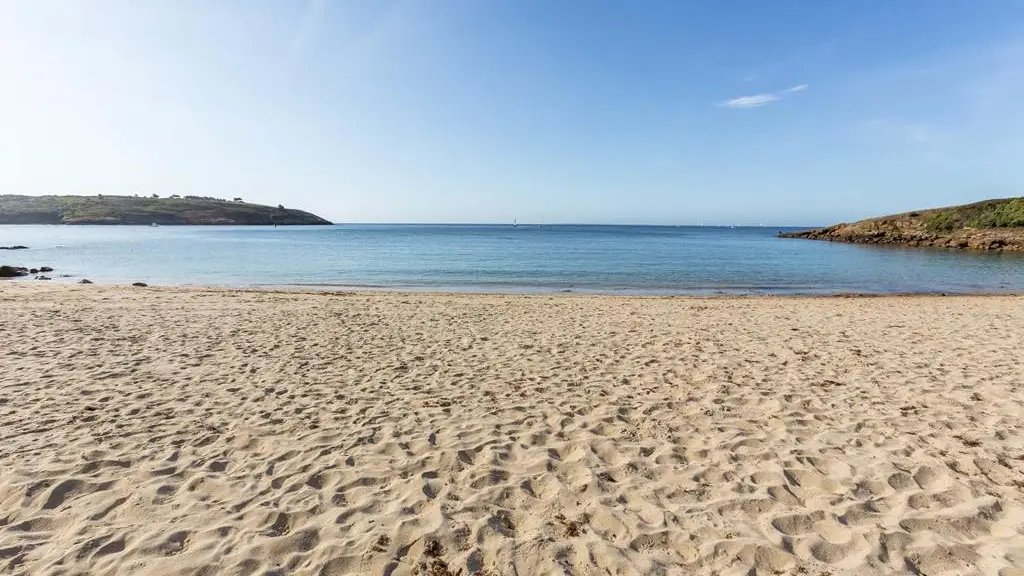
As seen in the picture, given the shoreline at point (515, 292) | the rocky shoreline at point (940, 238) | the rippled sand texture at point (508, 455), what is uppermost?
the rocky shoreline at point (940, 238)

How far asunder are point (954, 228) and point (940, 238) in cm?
537

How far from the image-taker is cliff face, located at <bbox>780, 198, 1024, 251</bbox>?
4975 centimetres

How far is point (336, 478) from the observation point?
15.3 feet

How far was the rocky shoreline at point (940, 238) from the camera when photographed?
48.1 meters

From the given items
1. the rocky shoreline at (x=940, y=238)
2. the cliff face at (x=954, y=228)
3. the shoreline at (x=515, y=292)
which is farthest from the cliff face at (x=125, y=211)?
the cliff face at (x=954, y=228)

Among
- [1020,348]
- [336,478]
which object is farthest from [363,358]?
[1020,348]

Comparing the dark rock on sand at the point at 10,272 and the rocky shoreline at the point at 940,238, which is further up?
the rocky shoreline at the point at 940,238

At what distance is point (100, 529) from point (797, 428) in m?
7.07

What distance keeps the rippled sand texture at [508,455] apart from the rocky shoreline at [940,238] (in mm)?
A: 53796

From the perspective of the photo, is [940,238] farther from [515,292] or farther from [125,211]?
[125,211]

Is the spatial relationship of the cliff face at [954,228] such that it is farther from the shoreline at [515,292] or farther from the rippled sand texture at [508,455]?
the rippled sand texture at [508,455]

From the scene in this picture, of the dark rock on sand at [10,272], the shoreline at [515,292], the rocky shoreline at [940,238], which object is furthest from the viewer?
the rocky shoreline at [940,238]

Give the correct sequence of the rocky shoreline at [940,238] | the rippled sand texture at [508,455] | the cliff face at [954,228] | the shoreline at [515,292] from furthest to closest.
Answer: the cliff face at [954,228], the rocky shoreline at [940,238], the shoreline at [515,292], the rippled sand texture at [508,455]

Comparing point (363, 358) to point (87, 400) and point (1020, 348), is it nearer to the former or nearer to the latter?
point (87, 400)
